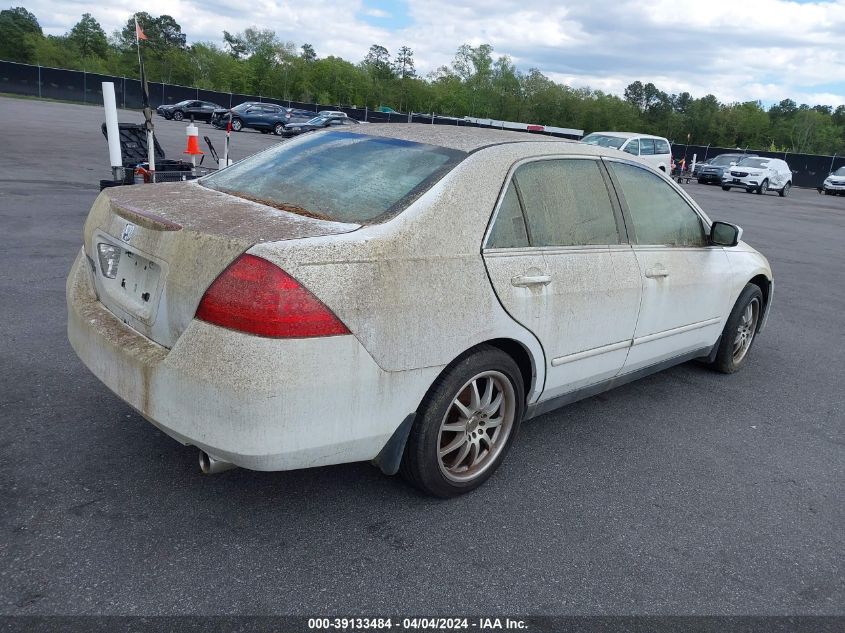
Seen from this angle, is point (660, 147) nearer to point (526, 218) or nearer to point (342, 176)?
point (526, 218)

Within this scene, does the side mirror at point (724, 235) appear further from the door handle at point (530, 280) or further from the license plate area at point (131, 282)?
the license plate area at point (131, 282)

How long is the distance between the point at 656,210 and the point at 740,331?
163cm

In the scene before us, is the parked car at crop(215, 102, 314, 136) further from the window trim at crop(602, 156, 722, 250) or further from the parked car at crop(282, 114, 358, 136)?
the window trim at crop(602, 156, 722, 250)

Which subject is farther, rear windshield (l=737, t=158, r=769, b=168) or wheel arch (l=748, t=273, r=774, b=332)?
rear windshield (l=737, t=158, r=769, b=168)

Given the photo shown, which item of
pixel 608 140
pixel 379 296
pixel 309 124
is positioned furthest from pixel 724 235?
pixel 309 124

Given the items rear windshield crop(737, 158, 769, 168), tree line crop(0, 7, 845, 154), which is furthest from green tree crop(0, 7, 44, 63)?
rear windshield crop(737, 158, 769, 168)

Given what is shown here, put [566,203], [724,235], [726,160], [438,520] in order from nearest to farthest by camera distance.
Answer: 1. [438,520]
2. [566,203]
3. [724,235]
4. [726,160]

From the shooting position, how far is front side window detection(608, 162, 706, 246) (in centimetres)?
395

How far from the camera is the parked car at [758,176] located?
1246 inches

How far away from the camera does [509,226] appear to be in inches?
123

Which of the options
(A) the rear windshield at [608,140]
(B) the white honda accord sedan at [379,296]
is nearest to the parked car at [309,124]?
(A) the rear windshield at [608,140]

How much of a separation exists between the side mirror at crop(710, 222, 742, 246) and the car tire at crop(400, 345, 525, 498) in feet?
6.81

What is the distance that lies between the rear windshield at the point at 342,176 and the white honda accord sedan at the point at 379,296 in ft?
0.05

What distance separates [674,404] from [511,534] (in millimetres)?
2149
